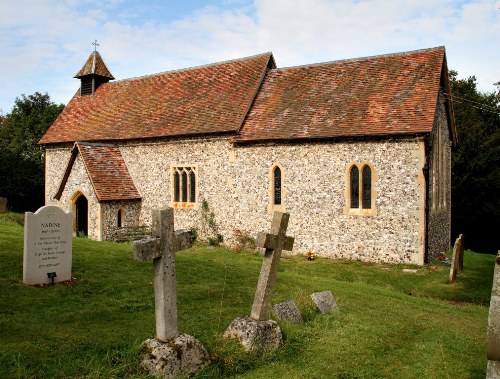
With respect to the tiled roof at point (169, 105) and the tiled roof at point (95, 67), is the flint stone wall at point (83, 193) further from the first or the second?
the tiled roof at point (95, 67)

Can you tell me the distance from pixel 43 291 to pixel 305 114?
44.7 ft

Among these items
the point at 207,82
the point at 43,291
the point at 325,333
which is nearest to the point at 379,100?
the point at 207,82

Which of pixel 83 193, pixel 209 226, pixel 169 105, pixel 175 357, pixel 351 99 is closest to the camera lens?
pixel 175 357

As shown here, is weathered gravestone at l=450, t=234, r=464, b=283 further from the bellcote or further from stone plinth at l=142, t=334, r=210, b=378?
the bellcote

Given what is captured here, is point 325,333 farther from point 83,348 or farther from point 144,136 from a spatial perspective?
point 144,136

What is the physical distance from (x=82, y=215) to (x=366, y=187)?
Result: 14571 millimetres

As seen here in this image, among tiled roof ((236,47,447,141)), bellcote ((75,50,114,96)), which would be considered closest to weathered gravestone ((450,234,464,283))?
tiled roof ((236,47,447,141))

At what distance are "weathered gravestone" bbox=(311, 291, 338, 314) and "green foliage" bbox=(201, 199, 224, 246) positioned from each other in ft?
40.2

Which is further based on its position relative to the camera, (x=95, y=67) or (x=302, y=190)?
(x=95, y=67)

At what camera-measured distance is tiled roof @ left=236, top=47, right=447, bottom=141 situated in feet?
59.3

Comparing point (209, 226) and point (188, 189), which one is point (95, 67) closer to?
point (188, 189)

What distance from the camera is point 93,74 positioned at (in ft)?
100

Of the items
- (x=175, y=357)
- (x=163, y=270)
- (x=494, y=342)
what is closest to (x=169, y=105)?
(x=163, y=270)

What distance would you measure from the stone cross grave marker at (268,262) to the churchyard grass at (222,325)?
0.68 m
